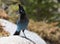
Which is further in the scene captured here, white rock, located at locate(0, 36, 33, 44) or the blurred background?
the blurred background

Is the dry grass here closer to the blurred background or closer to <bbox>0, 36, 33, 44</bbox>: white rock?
the blurred background

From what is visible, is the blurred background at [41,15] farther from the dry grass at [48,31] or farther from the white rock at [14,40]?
the white rock at [14,40]

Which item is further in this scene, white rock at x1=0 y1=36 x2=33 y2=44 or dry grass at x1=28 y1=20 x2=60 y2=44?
dry grass at x1=28 y1=20 x2=60 y2=44

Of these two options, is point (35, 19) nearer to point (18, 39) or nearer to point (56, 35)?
point (56, 35)

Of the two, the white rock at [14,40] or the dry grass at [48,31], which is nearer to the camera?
the white rock at [14,40]

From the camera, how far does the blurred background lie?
319 inches

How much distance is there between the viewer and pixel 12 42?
4.55m

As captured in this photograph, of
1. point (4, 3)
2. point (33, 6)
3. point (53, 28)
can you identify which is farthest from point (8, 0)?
point (53, 28)

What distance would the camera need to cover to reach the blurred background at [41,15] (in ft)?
26.6

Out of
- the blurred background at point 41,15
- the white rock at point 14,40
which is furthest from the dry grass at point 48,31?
the white rock at point 14,40

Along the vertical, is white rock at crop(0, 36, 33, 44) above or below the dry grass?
above

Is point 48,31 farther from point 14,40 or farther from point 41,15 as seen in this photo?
point 14,40

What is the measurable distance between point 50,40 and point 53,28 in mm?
403

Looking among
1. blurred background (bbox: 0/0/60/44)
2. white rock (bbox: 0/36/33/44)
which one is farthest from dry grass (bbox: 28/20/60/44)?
white rock (bbox: 0/36/33/44)
